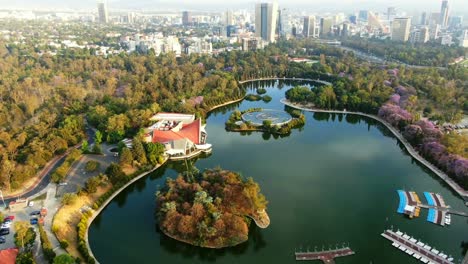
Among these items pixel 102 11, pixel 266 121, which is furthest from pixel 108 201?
pixel 102 11

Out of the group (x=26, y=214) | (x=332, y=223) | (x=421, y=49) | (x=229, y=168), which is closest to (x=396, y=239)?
(x=332, y=223)

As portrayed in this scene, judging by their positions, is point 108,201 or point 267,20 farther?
point 267,20

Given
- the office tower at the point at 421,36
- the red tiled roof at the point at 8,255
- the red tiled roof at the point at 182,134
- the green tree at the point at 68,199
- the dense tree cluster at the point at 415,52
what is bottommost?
the red tiled roof at the point at 8,255

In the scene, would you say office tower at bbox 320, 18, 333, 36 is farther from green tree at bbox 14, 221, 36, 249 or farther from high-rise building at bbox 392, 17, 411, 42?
green tree at bbox 14, 221, 36, 249

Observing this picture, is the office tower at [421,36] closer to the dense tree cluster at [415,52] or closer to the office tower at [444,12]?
the dense tree cluster at [415,52]

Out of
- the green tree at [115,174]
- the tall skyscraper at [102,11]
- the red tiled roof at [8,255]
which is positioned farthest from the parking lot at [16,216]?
the tall skyscraper at [102,11]

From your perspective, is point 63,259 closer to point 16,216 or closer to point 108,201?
point 16,216

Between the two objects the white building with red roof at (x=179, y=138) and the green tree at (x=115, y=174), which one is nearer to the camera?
the green tree at (x=115, y=174)
